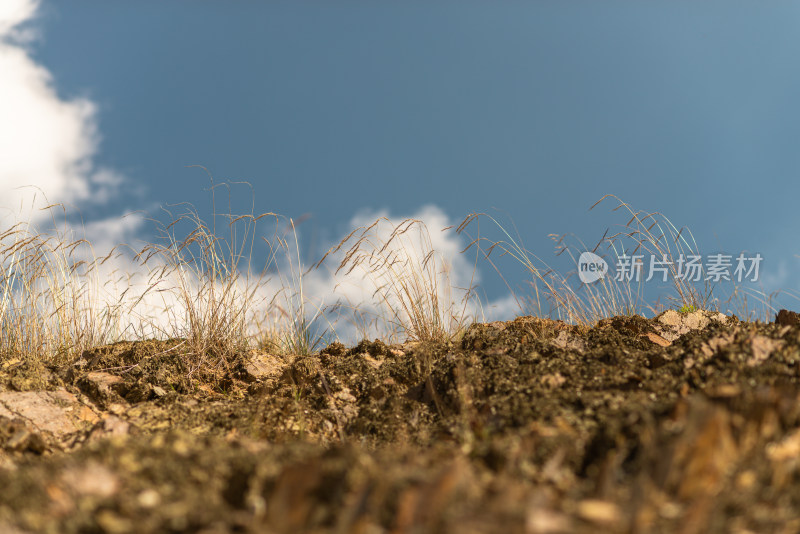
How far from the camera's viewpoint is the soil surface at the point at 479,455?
937 millimetres

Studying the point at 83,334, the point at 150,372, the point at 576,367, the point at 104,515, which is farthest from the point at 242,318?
the point at 104,515

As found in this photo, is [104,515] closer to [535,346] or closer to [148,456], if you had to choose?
[148,456]

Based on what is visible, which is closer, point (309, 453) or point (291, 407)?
point (309, 453)

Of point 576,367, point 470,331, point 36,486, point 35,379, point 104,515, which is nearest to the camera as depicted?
point 104,515

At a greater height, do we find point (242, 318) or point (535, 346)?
point (242, 318)

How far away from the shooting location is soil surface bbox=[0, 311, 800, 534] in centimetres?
94

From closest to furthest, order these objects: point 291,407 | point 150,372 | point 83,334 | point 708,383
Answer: point 708,383
point 291,407
point 150,372
point 83,334

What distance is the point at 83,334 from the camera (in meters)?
3.65

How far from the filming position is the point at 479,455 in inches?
52.0

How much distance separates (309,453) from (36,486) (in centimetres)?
52

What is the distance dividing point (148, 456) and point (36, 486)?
20 centimetres

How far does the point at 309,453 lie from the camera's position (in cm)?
118

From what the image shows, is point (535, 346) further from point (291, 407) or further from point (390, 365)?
point (291, 407)

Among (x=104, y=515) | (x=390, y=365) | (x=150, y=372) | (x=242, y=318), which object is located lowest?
(x=104, y=515)
